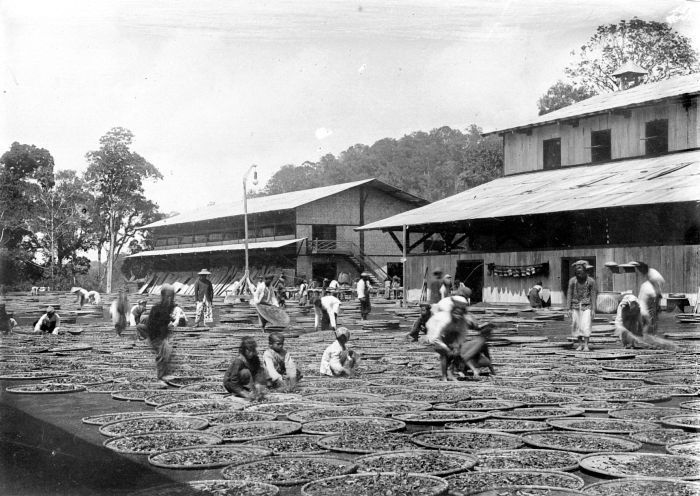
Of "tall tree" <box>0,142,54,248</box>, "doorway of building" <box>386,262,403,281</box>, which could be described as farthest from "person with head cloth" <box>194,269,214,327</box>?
"doorway of building" <box>386,262,403,281</box>

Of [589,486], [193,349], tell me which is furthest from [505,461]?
[193,349]

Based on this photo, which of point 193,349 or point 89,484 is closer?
point 89,484

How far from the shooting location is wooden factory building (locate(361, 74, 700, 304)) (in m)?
23.1

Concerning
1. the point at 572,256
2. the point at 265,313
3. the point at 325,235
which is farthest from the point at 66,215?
the point at 325,235

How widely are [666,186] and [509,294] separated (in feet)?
25.5

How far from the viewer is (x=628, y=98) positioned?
28.4 metres

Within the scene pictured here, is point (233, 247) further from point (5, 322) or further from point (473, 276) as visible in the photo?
point (5, 322)

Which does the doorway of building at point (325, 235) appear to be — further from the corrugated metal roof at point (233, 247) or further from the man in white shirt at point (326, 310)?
the man in white shirt at point (326, 310)

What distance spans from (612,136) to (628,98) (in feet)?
4.97

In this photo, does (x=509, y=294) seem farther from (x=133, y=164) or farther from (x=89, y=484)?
(x=89, y=484)

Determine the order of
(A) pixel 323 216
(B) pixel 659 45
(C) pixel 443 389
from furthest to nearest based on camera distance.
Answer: (A) pixel 323 216
(B) pixel 659 45
(C) pixel 443 389

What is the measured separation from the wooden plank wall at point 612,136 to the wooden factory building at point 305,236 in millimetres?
11495

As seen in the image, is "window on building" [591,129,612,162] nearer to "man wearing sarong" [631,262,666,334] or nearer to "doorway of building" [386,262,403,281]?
"doorway of building" [386,262,403,281]

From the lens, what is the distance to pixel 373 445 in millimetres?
6285
